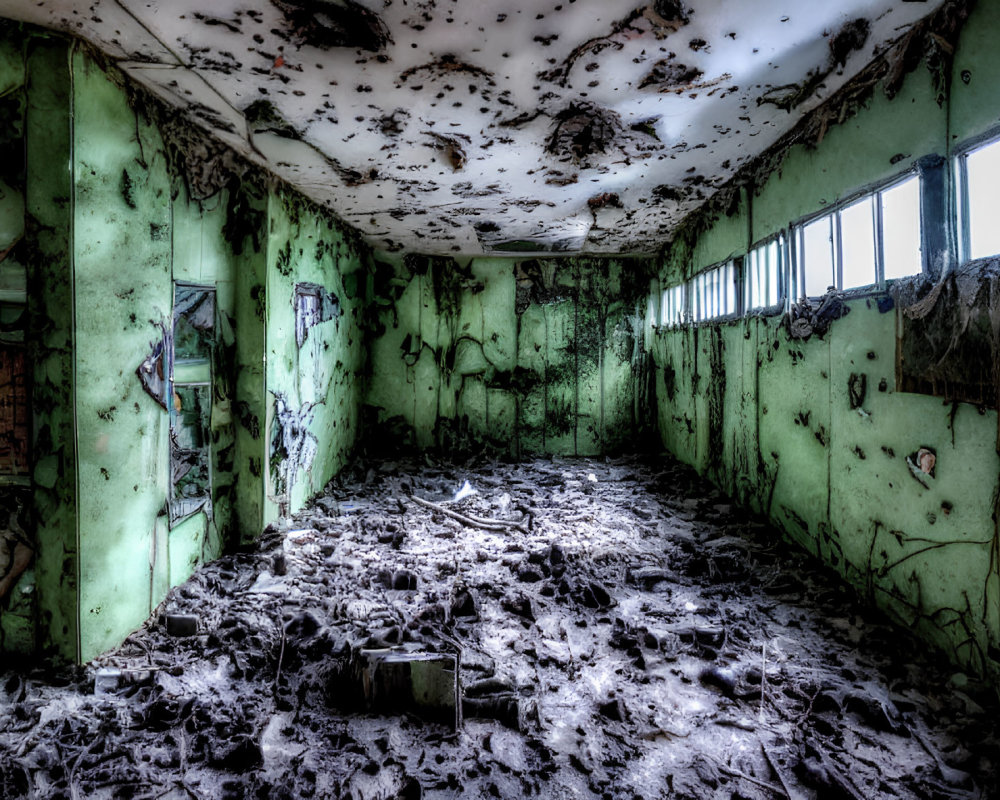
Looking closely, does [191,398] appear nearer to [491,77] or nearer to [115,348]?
[115,348]

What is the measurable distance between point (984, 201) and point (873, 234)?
0.67 metres

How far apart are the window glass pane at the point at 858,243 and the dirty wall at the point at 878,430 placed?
0.35 ft

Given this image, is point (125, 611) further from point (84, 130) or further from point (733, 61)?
point (733, 61)

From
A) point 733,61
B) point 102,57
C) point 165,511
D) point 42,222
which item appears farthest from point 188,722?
point 733,61

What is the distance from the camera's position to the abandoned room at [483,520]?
1959 millimetres

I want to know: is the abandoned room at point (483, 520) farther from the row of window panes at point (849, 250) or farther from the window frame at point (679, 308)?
the window frame at point (679, 308)

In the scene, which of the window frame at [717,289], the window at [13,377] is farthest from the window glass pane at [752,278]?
the window at [13,377]

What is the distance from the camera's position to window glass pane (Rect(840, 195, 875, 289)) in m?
2.71

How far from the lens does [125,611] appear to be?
2586 millimetres

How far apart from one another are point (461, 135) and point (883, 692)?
3.40 meters

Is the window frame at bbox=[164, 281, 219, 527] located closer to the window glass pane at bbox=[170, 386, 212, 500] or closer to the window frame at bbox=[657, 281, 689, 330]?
the window glass pane at bbox=[170, 386, 212, 500]

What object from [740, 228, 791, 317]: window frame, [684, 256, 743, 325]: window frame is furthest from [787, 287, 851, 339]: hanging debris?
[684, 256, 743, 325]: window frame

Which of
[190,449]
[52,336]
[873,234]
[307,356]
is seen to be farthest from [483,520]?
[873,234]

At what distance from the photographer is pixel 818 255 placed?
3213mm
